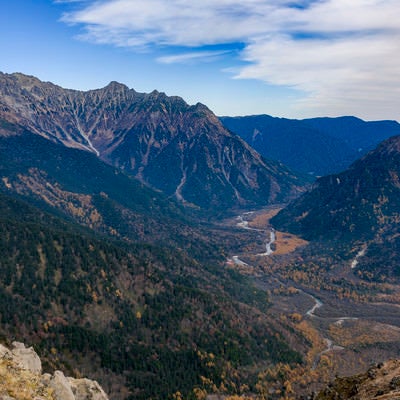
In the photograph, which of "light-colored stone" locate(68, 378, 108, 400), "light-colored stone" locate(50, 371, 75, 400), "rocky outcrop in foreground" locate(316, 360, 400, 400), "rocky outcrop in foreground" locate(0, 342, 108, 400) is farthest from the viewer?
"light-colored stone" locate(68, 378, 108, 400)

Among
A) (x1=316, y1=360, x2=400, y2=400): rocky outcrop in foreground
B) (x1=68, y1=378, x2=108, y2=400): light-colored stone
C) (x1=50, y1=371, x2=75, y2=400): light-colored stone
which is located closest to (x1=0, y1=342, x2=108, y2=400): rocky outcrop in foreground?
(x1=50, y1=371, x2=75, y2=400): light-colored stone

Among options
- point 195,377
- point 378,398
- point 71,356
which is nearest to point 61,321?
point 71,356

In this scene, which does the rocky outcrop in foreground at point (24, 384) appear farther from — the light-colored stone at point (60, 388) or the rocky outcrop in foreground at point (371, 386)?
the rocky outcrop in foreground at point (371, 386)

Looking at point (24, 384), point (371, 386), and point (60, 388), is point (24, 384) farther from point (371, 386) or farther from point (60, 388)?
point (371, 386)

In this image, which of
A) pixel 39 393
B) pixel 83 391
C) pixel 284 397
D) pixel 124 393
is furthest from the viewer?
pixel 284 397

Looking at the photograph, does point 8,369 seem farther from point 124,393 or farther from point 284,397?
point 284,397

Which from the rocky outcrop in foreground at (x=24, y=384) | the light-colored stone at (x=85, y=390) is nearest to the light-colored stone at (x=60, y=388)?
the rocky outcrop in foreground at (x=24, y=384)

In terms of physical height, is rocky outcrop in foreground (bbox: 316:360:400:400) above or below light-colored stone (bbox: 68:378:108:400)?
above

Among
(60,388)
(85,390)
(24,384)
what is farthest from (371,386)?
(85,390)

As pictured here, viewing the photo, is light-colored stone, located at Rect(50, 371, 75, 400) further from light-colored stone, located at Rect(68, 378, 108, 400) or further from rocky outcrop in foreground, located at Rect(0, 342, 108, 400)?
light-colored stone, located at Rect(68, 378, 108, 400)
